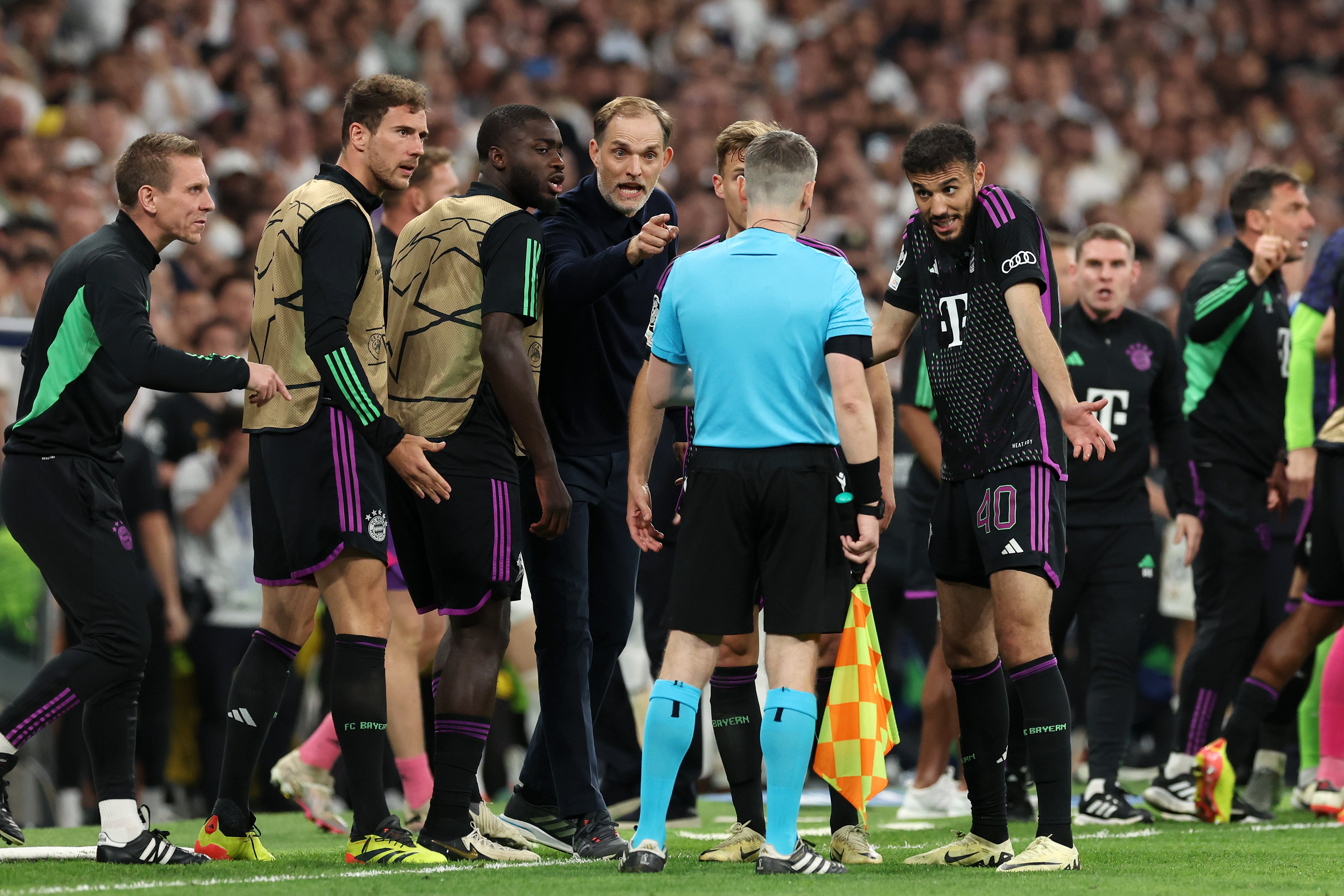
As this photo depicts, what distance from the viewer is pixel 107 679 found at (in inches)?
183

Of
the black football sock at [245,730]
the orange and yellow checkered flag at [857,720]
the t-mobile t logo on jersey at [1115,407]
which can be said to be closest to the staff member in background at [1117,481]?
the t-mobile t logo on jersey at [1115,407]

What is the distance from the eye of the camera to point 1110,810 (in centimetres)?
651

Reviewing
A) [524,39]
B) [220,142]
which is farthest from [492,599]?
[524,39]

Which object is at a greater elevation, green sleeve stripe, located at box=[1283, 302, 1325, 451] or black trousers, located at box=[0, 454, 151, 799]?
green sleeve stripe, located at box=[1283, 302, 1325, 451]

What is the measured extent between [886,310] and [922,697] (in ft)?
8.68

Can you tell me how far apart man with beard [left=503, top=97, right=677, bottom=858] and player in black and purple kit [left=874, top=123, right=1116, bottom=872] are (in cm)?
96

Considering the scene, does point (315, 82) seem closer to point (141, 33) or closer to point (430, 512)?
point (141, 33)

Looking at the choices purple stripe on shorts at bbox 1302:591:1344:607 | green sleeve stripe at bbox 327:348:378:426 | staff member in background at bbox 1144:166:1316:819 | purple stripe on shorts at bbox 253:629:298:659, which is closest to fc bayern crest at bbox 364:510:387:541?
green sleeve stripe at bbox 327:348:378:426

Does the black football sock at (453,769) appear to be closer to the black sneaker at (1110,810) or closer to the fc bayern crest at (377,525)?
the fc bayern crest at (377,525)

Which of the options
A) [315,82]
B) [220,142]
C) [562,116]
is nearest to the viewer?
[220,142]

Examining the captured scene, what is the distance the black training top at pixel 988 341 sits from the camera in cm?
476

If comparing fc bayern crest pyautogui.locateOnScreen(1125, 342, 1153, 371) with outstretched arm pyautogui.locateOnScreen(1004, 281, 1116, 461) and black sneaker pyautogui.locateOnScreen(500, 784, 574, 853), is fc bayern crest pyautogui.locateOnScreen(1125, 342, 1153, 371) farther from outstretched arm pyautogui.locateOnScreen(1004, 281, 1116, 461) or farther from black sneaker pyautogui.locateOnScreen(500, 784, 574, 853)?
black sneaker pyautogui.locateOnScreen(500, 784, 574, 853)

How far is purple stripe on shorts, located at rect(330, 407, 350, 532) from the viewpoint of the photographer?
4633 millimetres

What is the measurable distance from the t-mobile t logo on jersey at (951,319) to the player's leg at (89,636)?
268 cm
